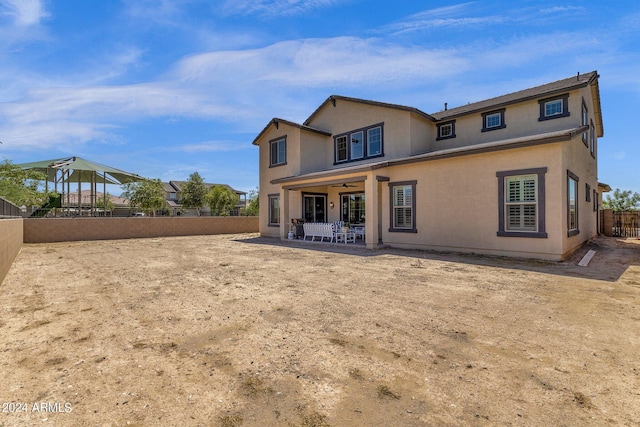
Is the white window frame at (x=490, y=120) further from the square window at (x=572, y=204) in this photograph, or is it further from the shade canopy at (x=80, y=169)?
the shade canopy at (x=80, y=169)

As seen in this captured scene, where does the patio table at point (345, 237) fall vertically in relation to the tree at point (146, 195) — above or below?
below

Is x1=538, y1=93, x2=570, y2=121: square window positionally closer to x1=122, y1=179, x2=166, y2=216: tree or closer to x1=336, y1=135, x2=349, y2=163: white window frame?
x1=336, y1=135, x2=349, y2=163: white window frame

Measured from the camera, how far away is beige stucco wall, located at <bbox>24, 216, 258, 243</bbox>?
1580cm

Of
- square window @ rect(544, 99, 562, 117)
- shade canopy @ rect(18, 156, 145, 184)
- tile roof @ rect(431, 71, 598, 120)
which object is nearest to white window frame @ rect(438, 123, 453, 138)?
tile roof @ rect(431, 71, 598, 120)

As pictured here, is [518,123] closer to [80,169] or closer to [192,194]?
[80,169]

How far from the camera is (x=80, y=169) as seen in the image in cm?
1717

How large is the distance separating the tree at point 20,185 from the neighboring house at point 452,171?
13.2m

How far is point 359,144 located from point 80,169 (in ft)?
50.6

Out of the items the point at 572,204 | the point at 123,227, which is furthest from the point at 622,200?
the point at 123,227

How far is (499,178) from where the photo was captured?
9406mm

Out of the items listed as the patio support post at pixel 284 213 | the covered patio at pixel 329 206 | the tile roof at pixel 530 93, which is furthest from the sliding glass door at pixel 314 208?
the tile roof at pixel 530 93

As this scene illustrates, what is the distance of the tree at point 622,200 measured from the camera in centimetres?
3706

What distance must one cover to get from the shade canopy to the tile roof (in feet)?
63.0

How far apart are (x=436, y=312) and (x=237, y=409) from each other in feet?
10.5
